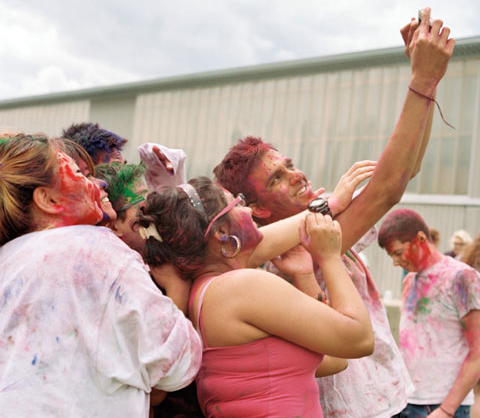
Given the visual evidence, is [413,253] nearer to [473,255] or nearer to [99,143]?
[473,255]

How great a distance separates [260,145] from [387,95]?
1121 centimetres

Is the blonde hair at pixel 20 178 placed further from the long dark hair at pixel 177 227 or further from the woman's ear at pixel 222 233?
the woman's ear at pixel 222 233

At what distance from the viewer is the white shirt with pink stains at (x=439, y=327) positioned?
10.6 ft

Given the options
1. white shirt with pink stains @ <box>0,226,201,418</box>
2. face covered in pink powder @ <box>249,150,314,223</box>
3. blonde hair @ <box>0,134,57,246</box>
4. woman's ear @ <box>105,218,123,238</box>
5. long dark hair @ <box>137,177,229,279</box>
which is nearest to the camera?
white shirt with pink stains @ <box>0,226,201,418</box>

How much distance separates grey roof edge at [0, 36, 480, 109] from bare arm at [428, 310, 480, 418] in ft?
32.4

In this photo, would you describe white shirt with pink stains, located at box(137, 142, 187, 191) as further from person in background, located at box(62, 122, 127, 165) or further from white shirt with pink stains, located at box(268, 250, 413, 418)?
white shirt with pink stains, located at box(268, 250, 413, 418)

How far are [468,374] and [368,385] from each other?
1.51m

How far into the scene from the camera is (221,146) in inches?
580

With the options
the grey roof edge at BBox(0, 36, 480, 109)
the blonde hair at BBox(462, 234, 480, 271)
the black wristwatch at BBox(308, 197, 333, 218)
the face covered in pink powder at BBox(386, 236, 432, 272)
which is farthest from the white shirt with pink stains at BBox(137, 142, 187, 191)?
the grey roof edge at BBox(0, 36, 480, 109)

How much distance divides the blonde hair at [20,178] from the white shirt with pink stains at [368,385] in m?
1.08

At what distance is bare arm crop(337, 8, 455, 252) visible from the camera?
1785mm

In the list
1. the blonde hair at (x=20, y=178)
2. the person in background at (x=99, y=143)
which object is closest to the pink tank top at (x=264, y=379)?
the blonde hair at (x=20, y=178)

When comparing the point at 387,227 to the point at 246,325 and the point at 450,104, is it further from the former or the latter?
the point at 450,104

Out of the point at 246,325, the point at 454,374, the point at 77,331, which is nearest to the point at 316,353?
the point at 246,325
